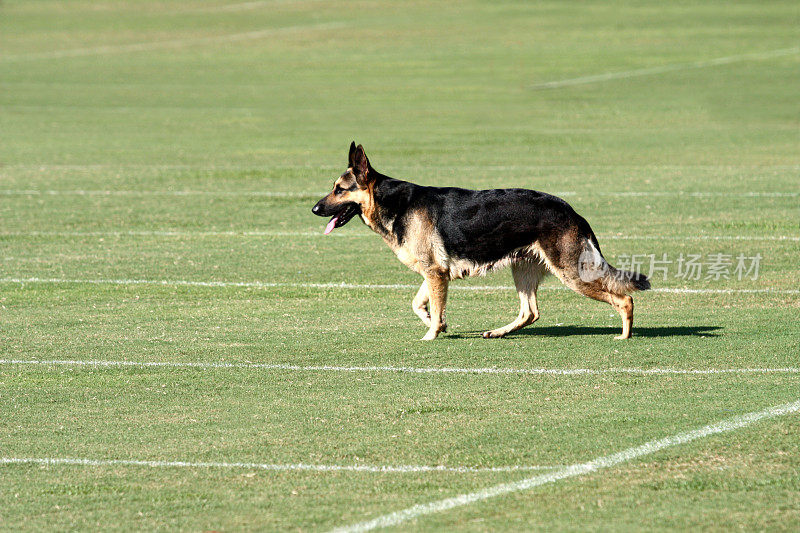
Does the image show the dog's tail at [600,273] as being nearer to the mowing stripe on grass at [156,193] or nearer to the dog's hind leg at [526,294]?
the dog's hind leg at [526,294]

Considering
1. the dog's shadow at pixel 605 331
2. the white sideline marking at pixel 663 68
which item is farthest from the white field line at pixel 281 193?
the white sideline marking at pixel 663 68

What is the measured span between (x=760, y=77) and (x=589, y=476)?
118ft

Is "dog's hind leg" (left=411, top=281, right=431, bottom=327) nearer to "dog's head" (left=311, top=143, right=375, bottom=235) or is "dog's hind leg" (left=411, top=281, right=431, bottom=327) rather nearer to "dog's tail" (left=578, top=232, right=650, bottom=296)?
"dog's head" (left=311, top=143, right=375, bottom=235)

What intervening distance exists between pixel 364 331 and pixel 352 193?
1244 millimetres

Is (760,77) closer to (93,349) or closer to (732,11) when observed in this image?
(732,11)

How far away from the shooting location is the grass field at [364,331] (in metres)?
7.03

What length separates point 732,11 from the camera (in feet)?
188

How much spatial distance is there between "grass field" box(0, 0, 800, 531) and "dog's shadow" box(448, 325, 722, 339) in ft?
0.15

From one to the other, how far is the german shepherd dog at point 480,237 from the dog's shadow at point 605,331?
21cm

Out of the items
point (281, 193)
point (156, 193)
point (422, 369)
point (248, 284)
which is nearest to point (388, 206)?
point (422, 369)

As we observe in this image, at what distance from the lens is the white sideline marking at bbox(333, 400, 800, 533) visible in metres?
6.55

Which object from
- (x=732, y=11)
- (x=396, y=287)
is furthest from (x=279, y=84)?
(x=396, y=287)

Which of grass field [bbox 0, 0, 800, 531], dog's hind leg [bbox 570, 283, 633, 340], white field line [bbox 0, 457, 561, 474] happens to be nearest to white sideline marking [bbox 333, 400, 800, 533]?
grass field [bbox 0, 0, 800, 531]

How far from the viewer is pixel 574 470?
23.9ft
